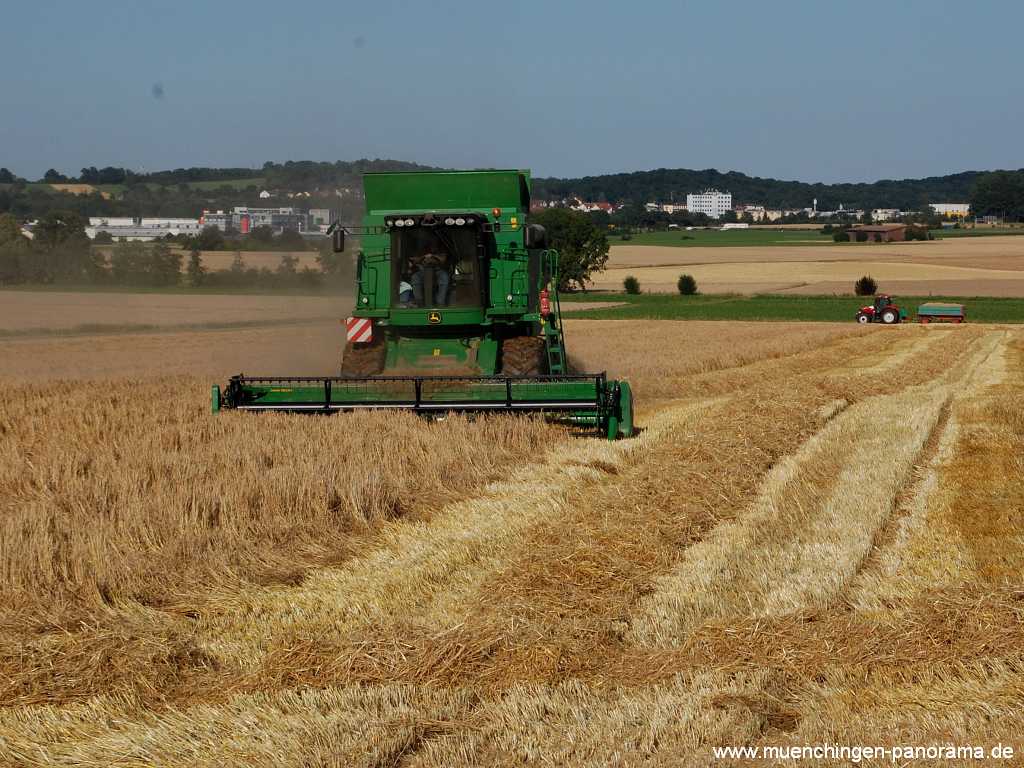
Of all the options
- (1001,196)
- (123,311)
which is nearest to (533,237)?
(123,311)

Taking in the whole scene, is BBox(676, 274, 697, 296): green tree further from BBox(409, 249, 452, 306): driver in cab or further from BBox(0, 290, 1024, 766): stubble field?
BBox(0, 290, 1024, 766): stubble field

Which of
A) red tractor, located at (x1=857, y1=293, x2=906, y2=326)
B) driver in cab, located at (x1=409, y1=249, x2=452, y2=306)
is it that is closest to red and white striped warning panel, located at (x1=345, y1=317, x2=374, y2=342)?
driver in cab, located at (x1=409, y1=249, x2=452, y2=306)

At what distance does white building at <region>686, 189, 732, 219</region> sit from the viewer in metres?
180

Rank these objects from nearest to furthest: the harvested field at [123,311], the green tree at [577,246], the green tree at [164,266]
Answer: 1. the green tree at [164,266]
2. the harvested field at [123,311]
3. the green tree at [577,246]

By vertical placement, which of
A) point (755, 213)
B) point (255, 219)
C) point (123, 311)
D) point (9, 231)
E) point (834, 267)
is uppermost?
point (755, 213)

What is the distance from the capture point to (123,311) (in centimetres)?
3338

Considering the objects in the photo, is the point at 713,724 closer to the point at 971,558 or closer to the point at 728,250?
the point at 971,558

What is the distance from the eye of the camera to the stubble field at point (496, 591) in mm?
4488

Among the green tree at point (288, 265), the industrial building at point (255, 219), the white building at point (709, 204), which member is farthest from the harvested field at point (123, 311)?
the white building at point (709, 204)

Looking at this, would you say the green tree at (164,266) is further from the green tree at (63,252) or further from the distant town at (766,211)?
the distant town at (766,211)

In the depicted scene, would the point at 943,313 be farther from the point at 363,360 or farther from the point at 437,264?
the point at 363,360

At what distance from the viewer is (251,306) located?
3109cm

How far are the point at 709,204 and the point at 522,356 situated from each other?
605 feet

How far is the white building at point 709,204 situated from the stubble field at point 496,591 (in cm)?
16710
